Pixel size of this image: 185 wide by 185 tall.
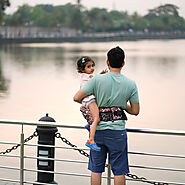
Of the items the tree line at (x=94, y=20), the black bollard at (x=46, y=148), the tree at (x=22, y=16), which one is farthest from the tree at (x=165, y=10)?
the black bollard at (x=46, y=148)

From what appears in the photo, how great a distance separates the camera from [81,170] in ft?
26.5

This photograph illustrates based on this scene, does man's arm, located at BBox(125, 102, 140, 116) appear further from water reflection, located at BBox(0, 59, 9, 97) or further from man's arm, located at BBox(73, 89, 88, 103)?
water reflection, located at BBox(0, 59, 9, 97)

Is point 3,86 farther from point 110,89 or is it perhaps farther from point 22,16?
point 22,16

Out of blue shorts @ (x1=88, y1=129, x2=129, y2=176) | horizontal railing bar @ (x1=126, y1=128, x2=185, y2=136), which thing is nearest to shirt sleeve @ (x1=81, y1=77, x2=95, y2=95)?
blue shorts @ (x1=88, y1=129, x2=129, y2=176)

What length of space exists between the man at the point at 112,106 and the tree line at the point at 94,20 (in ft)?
401

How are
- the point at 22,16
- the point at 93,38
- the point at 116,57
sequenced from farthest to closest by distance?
the point at 22,16, the point at 93,38, the point at 116,57

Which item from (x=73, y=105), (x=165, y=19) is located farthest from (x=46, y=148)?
(x=165, y=19)

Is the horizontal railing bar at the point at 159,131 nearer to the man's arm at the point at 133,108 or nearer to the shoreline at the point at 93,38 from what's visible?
the man's arm at the point at 133,108

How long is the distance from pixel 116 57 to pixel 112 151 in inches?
28.0

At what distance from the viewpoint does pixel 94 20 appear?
156m

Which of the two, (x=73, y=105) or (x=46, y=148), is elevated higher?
(x=46, y=148)

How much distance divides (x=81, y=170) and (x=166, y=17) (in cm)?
14733

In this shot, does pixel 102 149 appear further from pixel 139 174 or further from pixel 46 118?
pixel 139 174

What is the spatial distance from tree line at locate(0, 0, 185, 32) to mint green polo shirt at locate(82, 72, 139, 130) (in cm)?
12208
